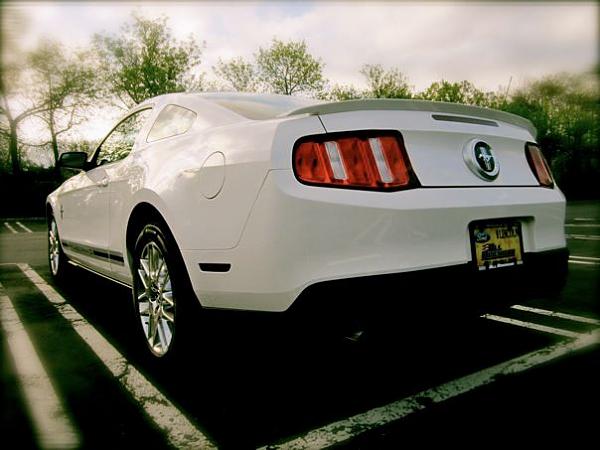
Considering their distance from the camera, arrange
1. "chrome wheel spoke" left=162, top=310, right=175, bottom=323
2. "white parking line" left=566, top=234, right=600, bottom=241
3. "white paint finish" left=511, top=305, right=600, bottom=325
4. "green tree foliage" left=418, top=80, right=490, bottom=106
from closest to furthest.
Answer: "chrome wheel spoke" left=162, top=310, right=175, bottom=323 → "white paint finish" left=511, top=305, right=600, bottom=325 → "white parking line" left=566, top=234, right=600, bottom=241 → "green tree foliage" left=418, top=80, right=490, bottom=106

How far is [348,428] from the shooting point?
1892 millimetres

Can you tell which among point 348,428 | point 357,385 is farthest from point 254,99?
point 348,428

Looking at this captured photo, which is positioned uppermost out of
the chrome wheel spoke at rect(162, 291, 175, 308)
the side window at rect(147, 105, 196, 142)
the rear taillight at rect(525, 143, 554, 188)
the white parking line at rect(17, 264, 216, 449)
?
the side window at rect(147, 105, 196, 142)

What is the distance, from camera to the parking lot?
1.85m

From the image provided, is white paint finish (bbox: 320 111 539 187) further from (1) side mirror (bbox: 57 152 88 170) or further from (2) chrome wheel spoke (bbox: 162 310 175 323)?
(1) side mirror (bbox: 57 152 88 170)

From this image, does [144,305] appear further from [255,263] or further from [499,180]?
[499,180]

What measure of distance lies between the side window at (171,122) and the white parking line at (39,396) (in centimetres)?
148

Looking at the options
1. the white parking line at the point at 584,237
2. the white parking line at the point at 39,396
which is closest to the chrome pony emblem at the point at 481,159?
the white parking line at the point at 39,396

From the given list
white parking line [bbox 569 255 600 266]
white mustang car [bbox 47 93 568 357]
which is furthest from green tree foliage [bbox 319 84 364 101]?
white mustang car [bbox 47 93 568 357]

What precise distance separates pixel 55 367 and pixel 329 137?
204cm

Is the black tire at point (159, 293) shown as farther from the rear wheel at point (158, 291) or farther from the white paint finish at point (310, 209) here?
the white paint finish at point (310, 209)

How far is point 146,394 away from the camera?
229cm

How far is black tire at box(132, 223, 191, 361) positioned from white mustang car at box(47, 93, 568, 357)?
12 millimetres

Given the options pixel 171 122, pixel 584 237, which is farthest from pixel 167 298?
pixel 584 237
